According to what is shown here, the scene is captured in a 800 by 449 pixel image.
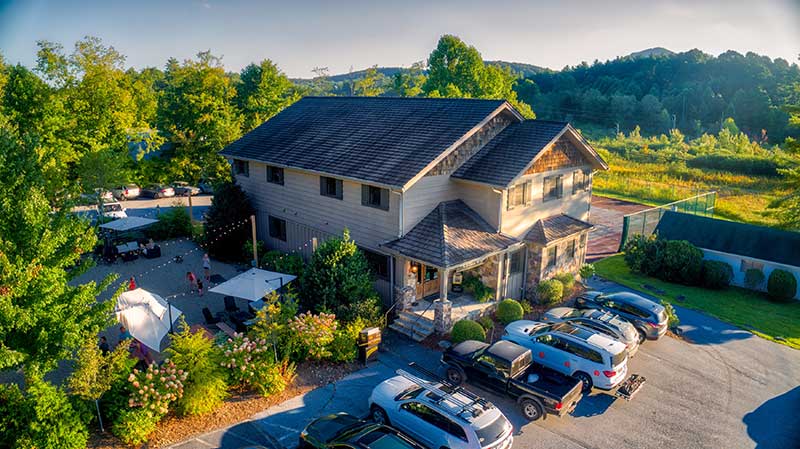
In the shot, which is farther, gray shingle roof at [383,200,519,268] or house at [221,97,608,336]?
house at [221,97,608,336]

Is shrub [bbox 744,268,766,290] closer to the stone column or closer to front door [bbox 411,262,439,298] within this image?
front door [bbox 411,262,439,298]

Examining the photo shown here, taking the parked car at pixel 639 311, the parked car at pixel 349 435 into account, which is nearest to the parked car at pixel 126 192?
the parked car at pixel 349 435

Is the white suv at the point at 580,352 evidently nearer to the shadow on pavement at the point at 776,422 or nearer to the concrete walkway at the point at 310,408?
the concrete walkway at the point at 310,408

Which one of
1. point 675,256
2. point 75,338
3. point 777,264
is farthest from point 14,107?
point 777,264

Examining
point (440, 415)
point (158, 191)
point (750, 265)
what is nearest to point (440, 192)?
point (440, 415)

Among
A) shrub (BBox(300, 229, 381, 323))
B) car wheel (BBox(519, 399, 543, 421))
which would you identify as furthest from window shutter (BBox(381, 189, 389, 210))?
car wheel (BBox(519, 399, 543, 421))

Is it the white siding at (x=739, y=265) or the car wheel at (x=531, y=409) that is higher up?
the white siding at (x=739, y=265)

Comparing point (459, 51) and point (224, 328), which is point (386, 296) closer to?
point (224, 328)
